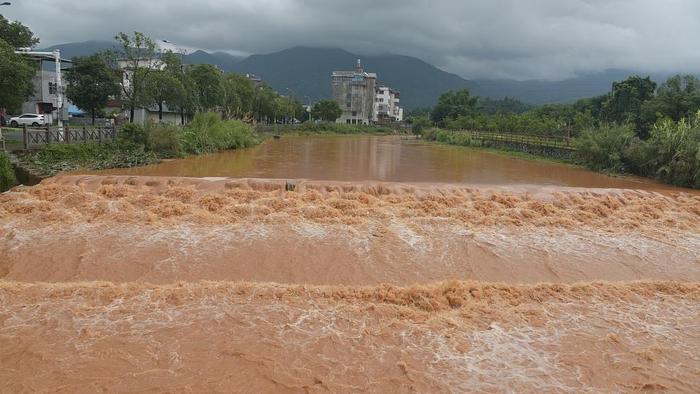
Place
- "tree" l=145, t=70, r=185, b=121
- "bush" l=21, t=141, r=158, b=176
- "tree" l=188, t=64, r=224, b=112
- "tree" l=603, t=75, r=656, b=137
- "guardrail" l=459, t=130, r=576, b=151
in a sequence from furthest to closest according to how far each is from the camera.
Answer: "tree" l=603, t=75, r=656, b=137
"tree" l=188, t=64, r=224, b=112
"guardrail" l=459, t=130, r=576, b=151
"tree" l=145, t=70, r=185, b=121
"bush" l=21, t=141, r=158, b=176

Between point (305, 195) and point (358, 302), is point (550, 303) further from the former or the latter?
point (305, 195)

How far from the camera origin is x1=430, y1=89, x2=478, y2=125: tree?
71.8m

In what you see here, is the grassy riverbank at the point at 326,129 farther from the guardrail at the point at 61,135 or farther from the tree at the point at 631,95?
the tree at the point at 631,95

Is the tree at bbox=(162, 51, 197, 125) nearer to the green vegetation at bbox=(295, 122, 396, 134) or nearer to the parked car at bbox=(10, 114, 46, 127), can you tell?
the parked car at bbox=(10, 114, 46, 127)

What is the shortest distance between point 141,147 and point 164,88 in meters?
10.3

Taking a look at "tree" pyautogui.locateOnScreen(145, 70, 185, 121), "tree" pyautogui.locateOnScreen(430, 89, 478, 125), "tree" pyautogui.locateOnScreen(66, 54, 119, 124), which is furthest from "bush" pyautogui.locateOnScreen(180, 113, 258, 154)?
"tree" pyautogui.locateOnScreen(430, 89, 478, 125)

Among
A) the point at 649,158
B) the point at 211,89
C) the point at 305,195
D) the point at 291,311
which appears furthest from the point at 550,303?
the point at 211,89

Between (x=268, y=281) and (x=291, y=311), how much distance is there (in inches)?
50.4

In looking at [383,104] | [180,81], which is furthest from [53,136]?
[383,104]

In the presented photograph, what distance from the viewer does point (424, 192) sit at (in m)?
11.5

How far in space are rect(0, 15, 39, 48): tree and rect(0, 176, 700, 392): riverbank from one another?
51.5ft

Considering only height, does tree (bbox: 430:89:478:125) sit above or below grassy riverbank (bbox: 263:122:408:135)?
above

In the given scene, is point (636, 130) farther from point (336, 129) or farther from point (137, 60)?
point (336, 129)

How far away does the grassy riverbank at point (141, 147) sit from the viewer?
16.3 m
